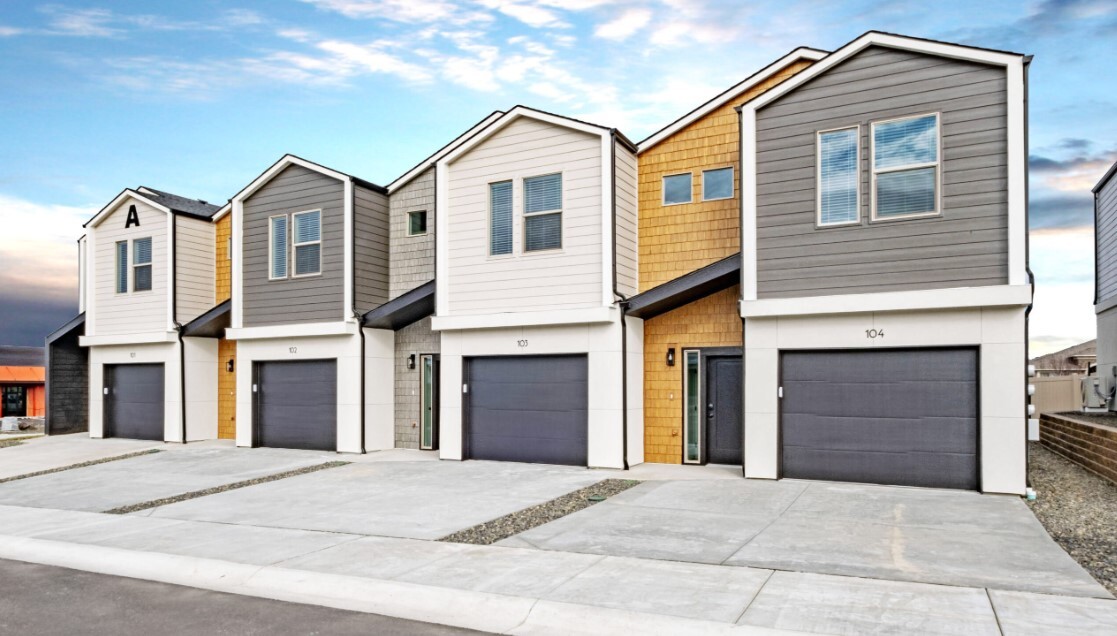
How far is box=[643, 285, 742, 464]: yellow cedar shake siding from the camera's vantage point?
14.0 metres

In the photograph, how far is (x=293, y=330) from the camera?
695 inches

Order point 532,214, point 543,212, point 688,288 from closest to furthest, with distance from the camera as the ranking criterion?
point 688,288 → point 543,212 → point 532,214

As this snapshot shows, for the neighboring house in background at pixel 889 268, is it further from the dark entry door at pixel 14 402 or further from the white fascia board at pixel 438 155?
the dark entry door at pixel 14 402

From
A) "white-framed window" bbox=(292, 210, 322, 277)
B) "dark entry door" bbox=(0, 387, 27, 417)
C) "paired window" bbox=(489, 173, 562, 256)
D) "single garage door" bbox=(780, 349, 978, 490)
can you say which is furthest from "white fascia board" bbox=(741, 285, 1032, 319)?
"dark entry door" bbox=(0, 387, 27, 417)

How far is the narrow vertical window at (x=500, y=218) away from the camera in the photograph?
15000 mm

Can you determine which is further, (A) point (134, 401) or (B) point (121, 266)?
(B) point (121, 266)

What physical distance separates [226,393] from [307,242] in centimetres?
544

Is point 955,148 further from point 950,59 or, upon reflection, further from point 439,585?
point 439,585

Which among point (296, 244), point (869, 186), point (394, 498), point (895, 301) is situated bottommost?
point (394, 498)

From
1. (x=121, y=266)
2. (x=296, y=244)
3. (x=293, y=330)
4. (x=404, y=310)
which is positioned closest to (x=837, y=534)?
(x=404, y=310)

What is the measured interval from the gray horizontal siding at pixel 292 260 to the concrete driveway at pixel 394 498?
4.25 metres

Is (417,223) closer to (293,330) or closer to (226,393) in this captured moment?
(293,330)

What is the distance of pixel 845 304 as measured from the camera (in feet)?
38.5

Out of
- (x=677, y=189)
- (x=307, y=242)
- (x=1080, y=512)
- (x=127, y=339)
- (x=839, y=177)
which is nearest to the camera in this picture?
(x=1080, y=512)
